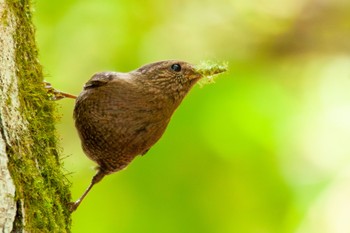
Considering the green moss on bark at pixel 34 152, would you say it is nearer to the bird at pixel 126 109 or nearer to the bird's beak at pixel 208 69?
the bird at pixel 126 109

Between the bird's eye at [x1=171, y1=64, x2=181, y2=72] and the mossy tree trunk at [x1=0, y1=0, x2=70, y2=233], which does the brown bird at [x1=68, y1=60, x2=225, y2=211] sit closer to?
the bird's eye at [x1=171, y1=64, x2=181, y2=72]

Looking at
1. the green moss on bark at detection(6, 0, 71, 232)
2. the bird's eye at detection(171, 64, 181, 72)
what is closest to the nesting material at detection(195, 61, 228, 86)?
the bird's eye at detection(171, 64, 181, 72)

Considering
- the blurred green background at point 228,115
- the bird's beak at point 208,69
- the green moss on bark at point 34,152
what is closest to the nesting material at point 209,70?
the bird's beak at point 208,69

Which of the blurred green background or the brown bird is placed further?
the blurred green background

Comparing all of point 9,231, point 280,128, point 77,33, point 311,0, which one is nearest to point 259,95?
point 280,128

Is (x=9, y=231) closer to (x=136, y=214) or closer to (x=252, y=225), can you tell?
(x=136, y=214)

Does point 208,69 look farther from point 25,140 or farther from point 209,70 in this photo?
point 25,140

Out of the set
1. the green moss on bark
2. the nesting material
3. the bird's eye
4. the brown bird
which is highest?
the nesting material
